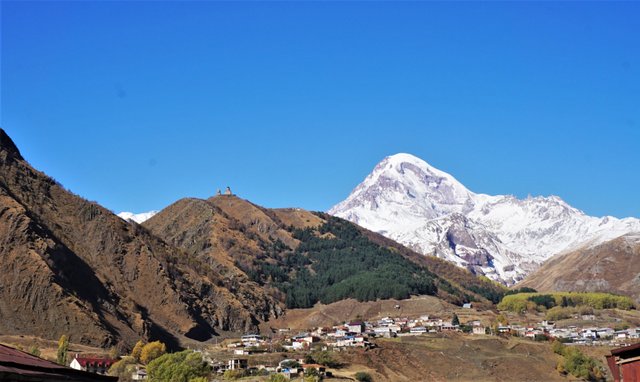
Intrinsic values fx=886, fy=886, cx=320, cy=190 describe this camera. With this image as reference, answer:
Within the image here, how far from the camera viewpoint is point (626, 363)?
13.6 m

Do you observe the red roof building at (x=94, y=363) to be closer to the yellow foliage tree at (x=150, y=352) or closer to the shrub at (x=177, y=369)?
the shrub at (x=177, y=369)

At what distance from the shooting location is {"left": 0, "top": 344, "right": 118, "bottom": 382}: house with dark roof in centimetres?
1070

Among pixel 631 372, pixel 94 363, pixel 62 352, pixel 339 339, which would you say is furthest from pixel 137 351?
pixel 631 372

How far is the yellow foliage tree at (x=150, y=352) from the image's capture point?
130875mm

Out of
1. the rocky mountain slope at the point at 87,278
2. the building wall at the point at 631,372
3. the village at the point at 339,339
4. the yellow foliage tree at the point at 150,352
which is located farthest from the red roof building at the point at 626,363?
the rocky mountain slope at the point at 87,278

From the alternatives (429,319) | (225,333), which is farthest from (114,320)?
(429,319)

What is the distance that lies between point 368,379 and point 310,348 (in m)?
28.0

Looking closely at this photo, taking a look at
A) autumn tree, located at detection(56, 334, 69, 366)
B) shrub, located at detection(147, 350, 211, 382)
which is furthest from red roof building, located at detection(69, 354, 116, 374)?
shrub, located at detection(147, 350, 211, 382)

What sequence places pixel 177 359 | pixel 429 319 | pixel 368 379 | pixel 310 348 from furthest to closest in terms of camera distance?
pixel 429 319 < pixel 310 348 < pixel 368 379 < pixel 177 359

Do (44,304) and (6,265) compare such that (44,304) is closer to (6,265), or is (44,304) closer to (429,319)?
(6,265)

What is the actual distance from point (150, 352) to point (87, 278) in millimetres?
28955

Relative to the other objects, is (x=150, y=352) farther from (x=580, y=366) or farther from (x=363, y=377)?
(x=580, y=366)

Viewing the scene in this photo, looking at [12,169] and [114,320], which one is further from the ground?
[12,169]

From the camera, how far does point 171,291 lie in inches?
6954
